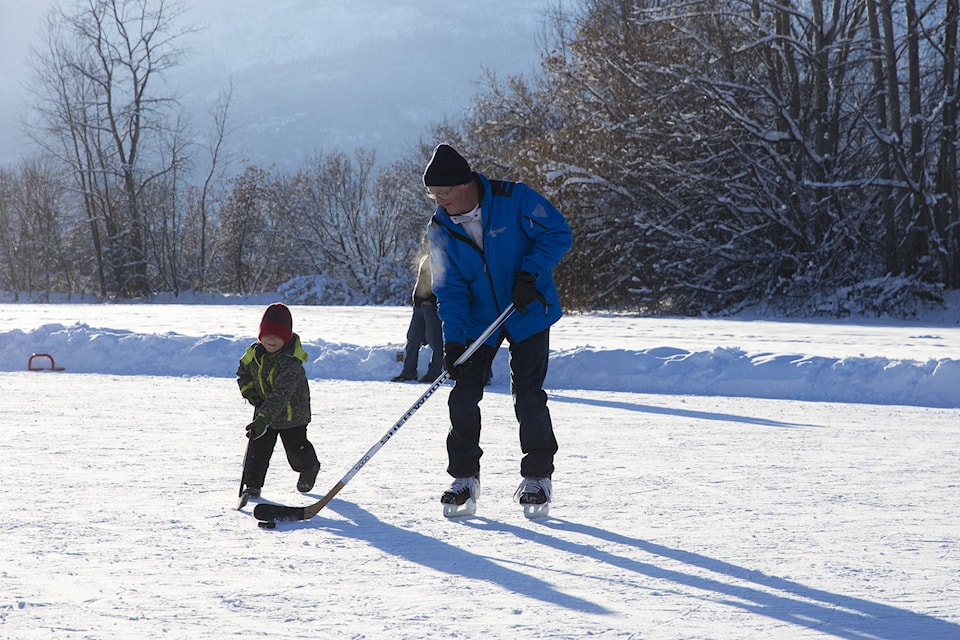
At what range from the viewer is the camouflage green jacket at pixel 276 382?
419cm

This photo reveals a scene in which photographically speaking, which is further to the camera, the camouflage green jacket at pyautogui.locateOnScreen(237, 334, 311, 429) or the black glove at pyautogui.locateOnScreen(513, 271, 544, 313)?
the camouflage green jacket at pyautogui.locateOnScreen(237, 334, 311, 429)

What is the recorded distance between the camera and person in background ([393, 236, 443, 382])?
340 inches

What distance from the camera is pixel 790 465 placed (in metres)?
4.95

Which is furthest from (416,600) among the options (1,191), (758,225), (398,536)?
(1,191)

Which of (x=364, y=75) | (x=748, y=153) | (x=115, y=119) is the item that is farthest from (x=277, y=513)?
(x=364, y=75)

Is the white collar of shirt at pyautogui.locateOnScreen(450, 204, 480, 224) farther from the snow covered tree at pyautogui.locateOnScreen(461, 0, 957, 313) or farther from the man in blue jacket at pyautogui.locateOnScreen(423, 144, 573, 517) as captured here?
the snow covered tree at pyautogui.locateOnScreen(461, 0, 957, 313)

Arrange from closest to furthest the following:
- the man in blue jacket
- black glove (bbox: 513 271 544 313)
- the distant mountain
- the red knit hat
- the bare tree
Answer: black glove (bbox: 513 271 544 313), the man in blue jacket, the red knit hat, the bare tree, the distant mountain

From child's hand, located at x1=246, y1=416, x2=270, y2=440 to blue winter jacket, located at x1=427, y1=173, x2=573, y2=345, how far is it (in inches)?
34.1

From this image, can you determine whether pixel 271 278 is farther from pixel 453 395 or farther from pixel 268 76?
pixel 268 76

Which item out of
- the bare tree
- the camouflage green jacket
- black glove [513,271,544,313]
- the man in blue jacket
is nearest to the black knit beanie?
the man in blue jacket

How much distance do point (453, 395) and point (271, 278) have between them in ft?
140

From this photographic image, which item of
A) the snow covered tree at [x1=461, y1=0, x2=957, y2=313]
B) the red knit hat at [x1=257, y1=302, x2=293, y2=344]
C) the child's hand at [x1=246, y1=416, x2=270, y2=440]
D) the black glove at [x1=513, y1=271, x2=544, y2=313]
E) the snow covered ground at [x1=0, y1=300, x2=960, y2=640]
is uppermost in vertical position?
the snow covered tree at [x1=461, y1=0, x2=957, y2=313]

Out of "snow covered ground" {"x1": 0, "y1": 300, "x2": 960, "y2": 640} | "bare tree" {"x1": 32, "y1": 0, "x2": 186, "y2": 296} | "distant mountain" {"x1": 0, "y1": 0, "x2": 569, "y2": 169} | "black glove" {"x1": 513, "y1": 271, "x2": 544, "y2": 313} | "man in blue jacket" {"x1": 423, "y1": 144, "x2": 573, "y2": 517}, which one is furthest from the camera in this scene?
"distant mountain" {"x1": 0, "y1": 0, "x2": 569, "y2": 169}

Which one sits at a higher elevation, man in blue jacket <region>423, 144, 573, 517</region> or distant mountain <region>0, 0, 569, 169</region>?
distant mountain <region>0, 0, 569, 169</region>
